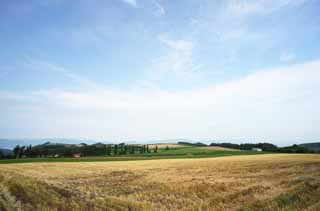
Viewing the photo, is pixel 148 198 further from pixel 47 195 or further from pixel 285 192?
pixel 285 192

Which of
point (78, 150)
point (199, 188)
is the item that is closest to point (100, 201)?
point (199, 188)

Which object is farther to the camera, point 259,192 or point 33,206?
point 259,192

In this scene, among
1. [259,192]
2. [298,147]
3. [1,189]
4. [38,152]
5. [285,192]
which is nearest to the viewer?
[285,192]

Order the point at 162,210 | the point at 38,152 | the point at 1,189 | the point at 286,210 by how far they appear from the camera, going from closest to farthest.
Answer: the point at 286,210 → the point at 162,210 → the point at 1,189 → the point at 38,152

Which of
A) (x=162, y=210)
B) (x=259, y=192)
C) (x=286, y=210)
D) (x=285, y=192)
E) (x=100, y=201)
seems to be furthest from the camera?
(x=259, y=192)

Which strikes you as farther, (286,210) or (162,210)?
(162,210)

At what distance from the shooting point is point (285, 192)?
9703mm

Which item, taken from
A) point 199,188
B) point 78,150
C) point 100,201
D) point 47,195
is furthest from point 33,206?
point 78,150

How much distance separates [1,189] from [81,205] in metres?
6.15

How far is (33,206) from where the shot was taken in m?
8.31

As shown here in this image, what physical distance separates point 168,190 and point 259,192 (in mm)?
4539

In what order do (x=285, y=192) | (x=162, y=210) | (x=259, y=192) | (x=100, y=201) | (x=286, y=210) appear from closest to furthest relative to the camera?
(x=286, y=210), (x=162, y=210), (x=100, y=201), (x=285, y=192), (x=259, y=192)

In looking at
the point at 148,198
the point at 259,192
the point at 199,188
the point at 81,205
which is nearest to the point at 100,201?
the point at 81,205

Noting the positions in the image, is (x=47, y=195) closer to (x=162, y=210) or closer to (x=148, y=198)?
(x=148, y=198)
